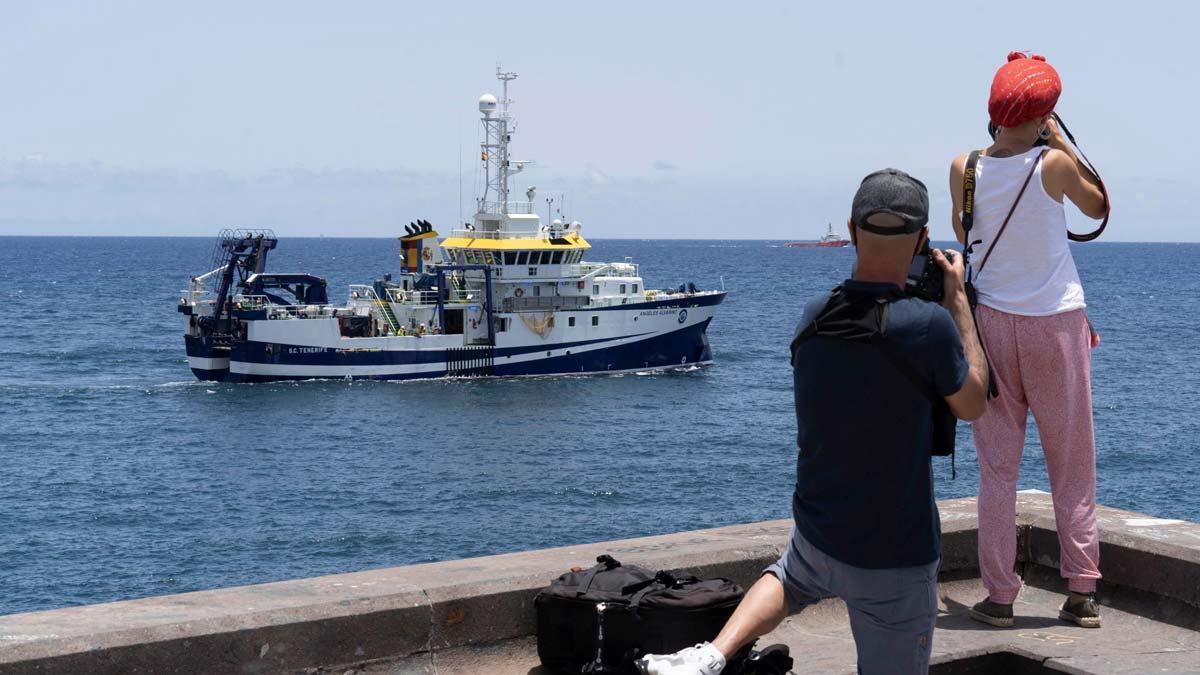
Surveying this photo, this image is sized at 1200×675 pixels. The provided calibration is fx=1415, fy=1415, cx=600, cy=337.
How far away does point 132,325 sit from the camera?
7881cm

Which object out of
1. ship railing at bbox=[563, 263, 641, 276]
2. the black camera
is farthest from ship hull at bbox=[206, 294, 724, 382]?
the black camera

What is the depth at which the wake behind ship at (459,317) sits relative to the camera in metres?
47.7

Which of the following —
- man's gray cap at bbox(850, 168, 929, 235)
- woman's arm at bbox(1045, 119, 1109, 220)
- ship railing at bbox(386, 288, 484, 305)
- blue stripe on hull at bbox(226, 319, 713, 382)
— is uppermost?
woman's arm at bbox(1045, 119, 1109, 220)

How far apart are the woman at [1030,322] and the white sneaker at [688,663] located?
1.48 metres

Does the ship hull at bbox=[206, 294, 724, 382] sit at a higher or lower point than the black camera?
lower

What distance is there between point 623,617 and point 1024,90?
6.56ft

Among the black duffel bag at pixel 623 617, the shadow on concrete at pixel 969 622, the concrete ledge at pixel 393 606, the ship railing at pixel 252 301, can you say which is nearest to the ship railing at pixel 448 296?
the ship railing at pixel 252 301

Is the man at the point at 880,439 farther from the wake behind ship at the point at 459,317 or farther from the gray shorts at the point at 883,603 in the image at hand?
the wake behind ship at the point at 459,317

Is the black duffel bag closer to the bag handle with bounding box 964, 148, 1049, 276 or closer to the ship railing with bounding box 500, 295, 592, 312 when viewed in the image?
the bag handle with bounding box 964, 148, 1049, 276

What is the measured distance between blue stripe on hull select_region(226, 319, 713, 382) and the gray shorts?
45.2 m

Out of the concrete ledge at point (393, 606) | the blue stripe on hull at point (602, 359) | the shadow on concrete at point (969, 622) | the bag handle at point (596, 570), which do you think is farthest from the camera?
the blue stripe on hull at point (602, 359)

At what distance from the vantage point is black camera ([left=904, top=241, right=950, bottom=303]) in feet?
11.3

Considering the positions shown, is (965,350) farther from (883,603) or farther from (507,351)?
(507,351)

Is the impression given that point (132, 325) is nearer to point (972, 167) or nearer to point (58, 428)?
point (58, 428)
